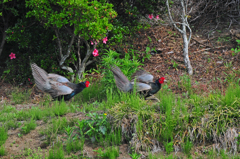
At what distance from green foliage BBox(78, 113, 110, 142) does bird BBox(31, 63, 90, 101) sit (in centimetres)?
181

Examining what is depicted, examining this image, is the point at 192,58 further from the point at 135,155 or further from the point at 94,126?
the point at 135,155

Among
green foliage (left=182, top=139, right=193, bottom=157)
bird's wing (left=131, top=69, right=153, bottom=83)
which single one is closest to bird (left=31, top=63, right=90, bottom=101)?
bird's wing (left=131, top=69, right=153, bottom=83)

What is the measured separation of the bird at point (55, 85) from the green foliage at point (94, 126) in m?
1.81

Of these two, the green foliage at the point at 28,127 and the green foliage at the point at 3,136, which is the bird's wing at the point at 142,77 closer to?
the green foliage at the point at 28,127

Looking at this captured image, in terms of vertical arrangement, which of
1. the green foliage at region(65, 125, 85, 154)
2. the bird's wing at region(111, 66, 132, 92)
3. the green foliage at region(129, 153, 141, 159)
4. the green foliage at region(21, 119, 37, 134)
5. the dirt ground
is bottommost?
the green foliage at region(129, 153, 141, 159)

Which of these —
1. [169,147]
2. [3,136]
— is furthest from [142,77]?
[3,136]

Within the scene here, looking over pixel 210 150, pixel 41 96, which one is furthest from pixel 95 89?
pixel 210 150

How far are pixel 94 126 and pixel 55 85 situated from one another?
2120 millimetres

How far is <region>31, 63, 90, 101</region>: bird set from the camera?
592 centimetres

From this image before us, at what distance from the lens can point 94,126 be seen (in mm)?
4258

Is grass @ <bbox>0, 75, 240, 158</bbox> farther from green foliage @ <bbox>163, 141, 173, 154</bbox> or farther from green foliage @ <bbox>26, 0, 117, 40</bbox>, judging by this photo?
green foliage @ <bbox>26, 0, 117, 40</bbox>

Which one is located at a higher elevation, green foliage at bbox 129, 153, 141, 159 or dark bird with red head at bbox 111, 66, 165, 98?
dark bird with red head at bbox 111, 66, 165, 98

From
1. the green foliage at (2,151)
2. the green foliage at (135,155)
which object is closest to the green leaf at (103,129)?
the green foliage at (135,155)

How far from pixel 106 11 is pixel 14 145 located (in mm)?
3829
